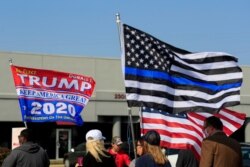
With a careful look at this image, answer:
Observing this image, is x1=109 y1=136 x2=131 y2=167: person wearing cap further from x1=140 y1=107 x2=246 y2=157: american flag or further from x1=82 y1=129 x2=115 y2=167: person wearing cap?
x1=82 y1=129 x2=115 y2=167: person wearing cap

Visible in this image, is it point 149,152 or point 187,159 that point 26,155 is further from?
point 187,159

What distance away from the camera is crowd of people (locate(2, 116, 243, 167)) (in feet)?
21.1

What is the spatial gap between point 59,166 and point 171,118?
25520 mm

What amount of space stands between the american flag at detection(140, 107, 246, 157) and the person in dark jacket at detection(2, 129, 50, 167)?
4.66ft

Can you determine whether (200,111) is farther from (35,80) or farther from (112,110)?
(112,110)

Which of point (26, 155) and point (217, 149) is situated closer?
point (217, 149)

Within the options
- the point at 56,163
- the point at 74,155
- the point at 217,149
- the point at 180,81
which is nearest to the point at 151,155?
the point at 217,149

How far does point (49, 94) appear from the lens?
42.9 feet

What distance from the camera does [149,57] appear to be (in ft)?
26.1

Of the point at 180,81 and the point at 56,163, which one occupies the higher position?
the point at 180,81

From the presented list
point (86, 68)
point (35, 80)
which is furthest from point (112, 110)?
point (35, 80)

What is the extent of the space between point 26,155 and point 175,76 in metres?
2.26

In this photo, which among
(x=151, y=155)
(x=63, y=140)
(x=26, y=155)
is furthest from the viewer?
(x=63, y=140)

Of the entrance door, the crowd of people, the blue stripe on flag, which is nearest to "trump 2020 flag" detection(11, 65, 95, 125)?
the crowd of people
